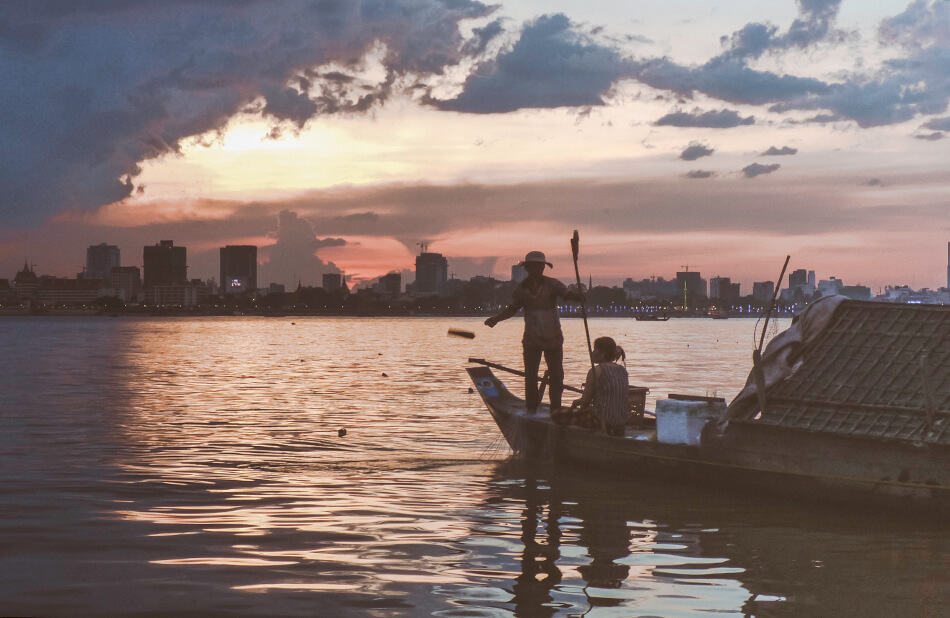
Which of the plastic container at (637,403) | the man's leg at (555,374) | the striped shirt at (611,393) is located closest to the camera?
the striped shirt at (611,393)

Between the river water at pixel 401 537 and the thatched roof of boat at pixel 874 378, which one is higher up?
the thatched roof of boat at pixel 874 378

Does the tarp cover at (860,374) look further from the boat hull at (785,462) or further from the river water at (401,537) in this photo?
the river water at (401,537)

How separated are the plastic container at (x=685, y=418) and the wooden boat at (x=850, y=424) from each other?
0.61 feet

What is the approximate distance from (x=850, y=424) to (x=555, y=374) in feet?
15.8

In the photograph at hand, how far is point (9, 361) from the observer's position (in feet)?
176

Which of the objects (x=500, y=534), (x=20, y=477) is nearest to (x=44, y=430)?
(x=20, y=477)

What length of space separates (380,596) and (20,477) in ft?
27.5

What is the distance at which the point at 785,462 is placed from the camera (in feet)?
37.1

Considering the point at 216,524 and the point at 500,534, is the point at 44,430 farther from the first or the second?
the point at 500,534

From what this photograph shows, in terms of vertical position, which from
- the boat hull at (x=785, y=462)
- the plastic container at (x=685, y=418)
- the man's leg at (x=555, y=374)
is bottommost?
the boat hull at (x=785, y=462)

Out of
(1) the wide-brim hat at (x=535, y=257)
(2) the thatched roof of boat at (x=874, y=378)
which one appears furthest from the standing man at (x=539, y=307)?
(2) the thatched roof of boat at (x=874, y=378)

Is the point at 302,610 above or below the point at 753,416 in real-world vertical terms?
below

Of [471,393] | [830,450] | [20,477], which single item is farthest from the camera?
[471,393]

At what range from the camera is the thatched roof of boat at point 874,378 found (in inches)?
413
